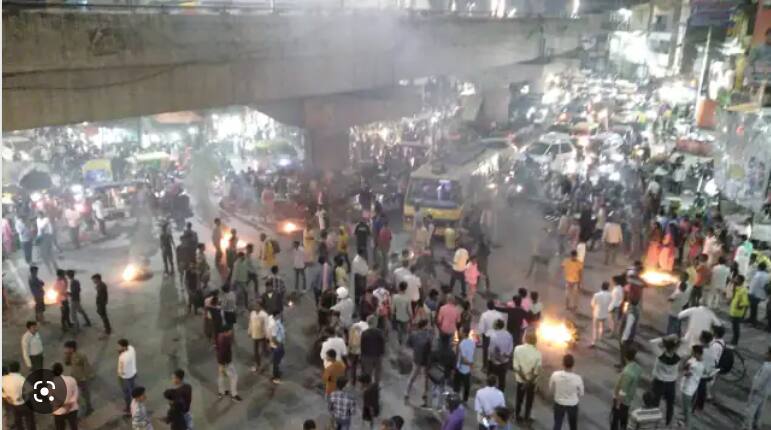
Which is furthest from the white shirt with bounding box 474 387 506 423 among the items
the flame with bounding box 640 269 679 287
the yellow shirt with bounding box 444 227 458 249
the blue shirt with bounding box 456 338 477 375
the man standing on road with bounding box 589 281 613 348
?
the yellow shirt with bounding box 444 227 458 249

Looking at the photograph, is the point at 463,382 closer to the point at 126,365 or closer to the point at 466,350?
the point at 466,350

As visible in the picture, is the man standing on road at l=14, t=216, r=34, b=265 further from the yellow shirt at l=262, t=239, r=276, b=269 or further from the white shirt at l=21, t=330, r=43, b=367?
the white shirt at l=21, t=330, r=43, b=367

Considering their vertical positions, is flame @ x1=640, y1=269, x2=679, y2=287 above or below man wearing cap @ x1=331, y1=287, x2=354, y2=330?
below

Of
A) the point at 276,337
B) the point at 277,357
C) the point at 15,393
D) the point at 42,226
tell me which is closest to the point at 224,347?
the point at 276,337

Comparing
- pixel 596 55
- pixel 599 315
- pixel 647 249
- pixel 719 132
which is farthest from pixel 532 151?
pixel 596 55

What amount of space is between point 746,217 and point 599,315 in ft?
29.9

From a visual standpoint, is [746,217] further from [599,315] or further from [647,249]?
[599,315]

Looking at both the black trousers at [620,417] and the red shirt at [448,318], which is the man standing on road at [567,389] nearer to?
the black trousers at [620,417]

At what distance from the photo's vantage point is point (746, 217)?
17859 mm

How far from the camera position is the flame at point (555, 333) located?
1227 centimetres

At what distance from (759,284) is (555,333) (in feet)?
13.6

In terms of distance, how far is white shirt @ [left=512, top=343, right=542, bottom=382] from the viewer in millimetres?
8914

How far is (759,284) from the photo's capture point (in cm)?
1243

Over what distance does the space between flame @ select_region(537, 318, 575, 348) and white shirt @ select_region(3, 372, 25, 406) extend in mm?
9149
